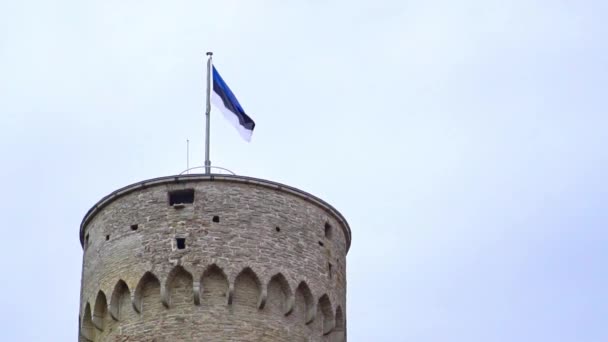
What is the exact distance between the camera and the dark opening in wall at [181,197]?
28.5 meters

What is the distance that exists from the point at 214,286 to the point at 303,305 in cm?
195

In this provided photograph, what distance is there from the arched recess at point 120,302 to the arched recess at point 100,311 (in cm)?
31

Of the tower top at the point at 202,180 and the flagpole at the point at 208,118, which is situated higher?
the flagpole at the point at 208,118

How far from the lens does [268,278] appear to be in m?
27.7

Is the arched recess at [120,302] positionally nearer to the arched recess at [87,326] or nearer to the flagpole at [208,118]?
the arched recess at [87,326]

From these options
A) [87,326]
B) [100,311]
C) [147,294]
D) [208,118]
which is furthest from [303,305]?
A: [208,118]

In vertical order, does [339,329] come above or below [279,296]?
below

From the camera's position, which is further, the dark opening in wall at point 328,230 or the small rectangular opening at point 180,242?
the dark opening in wall at point 328,230

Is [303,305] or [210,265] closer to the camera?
[210,265]

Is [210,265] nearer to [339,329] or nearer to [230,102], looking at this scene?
[339,329]

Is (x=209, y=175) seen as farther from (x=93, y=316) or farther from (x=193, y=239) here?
(x=93, y=316)

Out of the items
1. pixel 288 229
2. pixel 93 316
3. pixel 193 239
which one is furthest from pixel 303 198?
pixel 93 316

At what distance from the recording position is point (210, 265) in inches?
1081

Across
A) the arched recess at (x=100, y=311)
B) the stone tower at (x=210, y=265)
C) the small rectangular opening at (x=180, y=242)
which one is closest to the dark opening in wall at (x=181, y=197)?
the stone tower at (x=210, y=265)
